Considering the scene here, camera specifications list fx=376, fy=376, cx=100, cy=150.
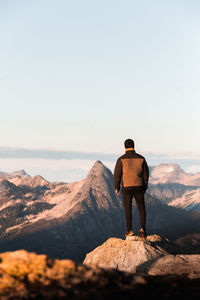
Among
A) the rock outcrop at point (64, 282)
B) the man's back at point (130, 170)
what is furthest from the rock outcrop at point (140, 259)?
the rock outcrop at point (64, 282)

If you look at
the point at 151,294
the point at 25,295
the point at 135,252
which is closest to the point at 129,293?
the point at 151,294

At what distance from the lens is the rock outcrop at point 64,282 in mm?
8383

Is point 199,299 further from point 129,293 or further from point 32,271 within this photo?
point 32,271

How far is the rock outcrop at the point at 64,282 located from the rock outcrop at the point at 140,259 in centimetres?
656

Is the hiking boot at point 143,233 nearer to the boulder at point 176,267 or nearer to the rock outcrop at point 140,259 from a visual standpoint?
the rock outcrop at point 140,259

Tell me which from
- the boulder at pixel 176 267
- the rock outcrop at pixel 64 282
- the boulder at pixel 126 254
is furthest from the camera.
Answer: the boulder at pixel 126 254

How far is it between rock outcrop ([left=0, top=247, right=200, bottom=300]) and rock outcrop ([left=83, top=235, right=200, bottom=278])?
6560mm

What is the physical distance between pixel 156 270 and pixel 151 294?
26.4 feet

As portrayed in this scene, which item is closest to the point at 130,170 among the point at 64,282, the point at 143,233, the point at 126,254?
the point at 143,233

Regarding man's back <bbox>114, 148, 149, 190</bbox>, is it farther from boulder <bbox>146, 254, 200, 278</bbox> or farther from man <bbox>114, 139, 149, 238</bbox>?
boulder <bbox>146, 254, 200, 278</bbox>

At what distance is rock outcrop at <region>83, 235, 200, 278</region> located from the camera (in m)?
16.5

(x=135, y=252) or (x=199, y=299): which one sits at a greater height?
(x=199, y=299)

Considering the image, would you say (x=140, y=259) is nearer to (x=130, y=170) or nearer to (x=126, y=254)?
(x=126, y=254)

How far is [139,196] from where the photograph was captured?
20.2 m
